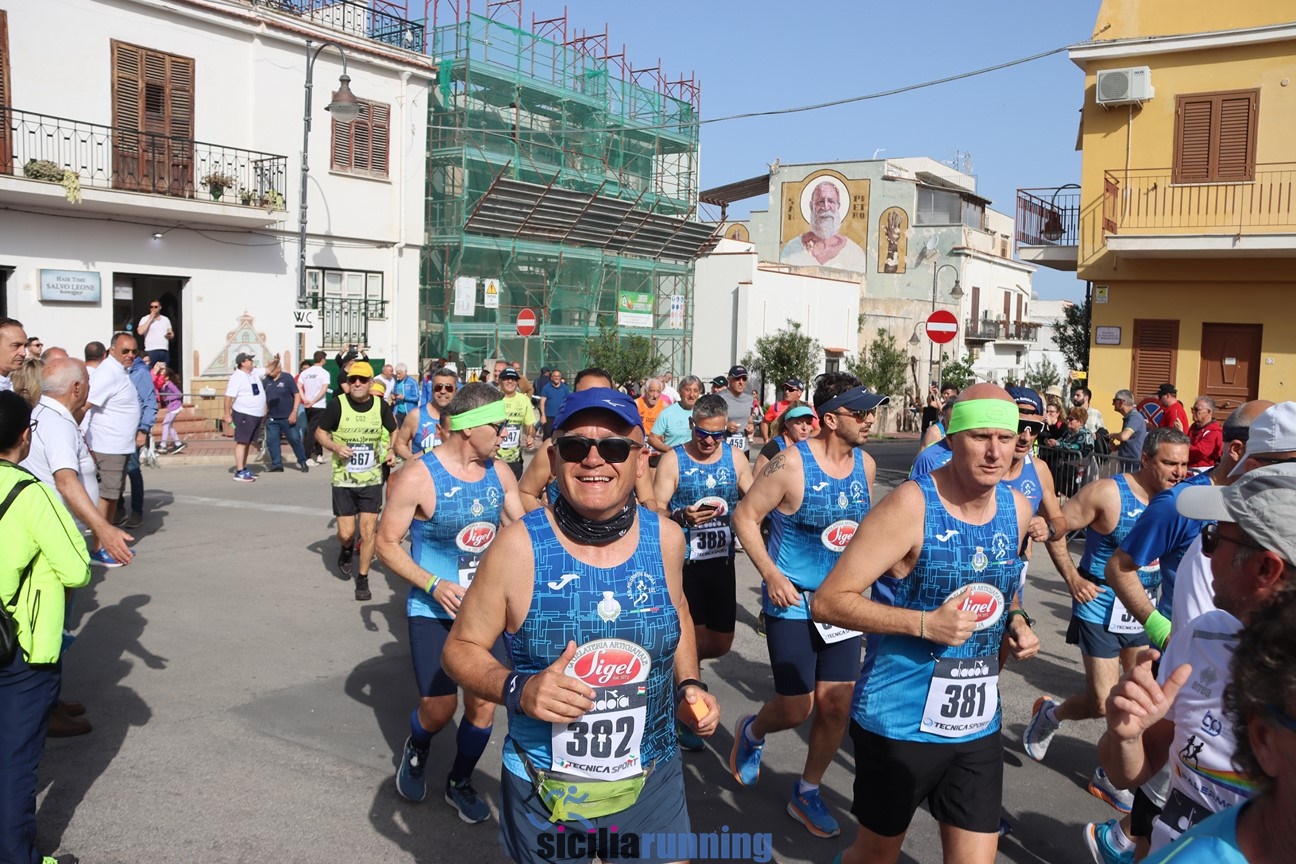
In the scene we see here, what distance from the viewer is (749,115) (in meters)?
20.9

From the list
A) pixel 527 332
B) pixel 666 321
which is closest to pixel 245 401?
pixel 527 332

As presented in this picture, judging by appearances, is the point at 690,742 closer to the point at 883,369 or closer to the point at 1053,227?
the point at 1053,227

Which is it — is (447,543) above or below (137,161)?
below

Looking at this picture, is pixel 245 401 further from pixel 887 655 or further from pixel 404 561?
pixel 887 655

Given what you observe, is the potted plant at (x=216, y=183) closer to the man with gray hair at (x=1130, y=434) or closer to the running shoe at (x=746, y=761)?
the man with gray hair at (x=1130, y=434)

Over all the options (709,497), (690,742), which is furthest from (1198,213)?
(690,742)

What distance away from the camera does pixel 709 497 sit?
6.55 metres

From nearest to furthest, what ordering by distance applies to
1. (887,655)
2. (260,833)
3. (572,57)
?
(887,655) → (260,833) → (572,57)

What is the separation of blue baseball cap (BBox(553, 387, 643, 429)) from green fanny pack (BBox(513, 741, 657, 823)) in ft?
3.33

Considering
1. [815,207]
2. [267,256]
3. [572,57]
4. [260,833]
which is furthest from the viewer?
[815,207]

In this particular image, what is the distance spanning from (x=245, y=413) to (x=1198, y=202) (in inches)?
611

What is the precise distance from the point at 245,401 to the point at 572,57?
20.4 meters

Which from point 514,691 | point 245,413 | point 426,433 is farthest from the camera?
point 245,413

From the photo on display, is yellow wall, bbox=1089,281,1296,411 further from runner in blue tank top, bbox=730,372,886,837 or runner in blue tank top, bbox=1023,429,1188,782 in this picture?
runner in blue tank top, bbox=730,372,886,837
